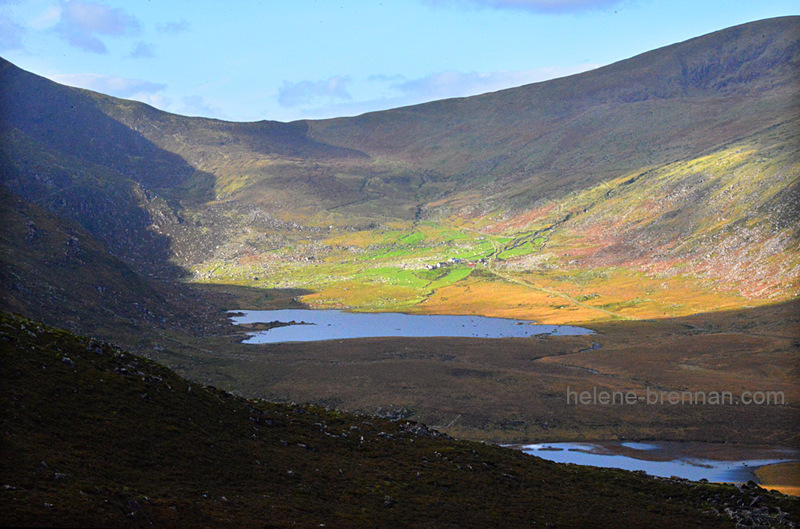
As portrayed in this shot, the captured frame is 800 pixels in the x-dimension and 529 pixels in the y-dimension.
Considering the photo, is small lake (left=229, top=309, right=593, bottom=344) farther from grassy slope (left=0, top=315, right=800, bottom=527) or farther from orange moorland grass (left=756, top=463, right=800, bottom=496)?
grassy slope (left=0, top=315, right=800, bottom=527)

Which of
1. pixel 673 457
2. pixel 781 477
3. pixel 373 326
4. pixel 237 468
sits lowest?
pixel 673 457

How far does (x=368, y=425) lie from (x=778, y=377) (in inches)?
3441

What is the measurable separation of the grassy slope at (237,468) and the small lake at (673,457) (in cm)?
2316

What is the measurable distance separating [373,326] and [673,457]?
103m

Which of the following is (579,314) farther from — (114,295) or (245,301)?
(114,295)

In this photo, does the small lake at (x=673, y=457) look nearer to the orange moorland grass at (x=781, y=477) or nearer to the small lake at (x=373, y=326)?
the orange moorland grass at (x=781, y=477)

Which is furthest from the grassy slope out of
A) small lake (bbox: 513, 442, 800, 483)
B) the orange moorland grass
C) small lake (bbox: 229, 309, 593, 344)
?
small lake (bbox: 229, 309, 593, 344)

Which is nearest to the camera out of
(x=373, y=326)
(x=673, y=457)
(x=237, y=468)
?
(x=237, y=468)

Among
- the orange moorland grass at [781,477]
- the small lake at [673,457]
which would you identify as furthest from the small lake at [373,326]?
the orange moorland grass at [781,477]

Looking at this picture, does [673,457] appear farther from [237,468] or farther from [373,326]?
[373,326]

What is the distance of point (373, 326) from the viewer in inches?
6668

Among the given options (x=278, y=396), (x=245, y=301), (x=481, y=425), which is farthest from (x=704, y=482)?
(x=245, y=301)

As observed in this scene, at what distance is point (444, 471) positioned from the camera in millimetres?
38844

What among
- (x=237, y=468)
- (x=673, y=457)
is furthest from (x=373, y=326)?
(x=237, y=468)
